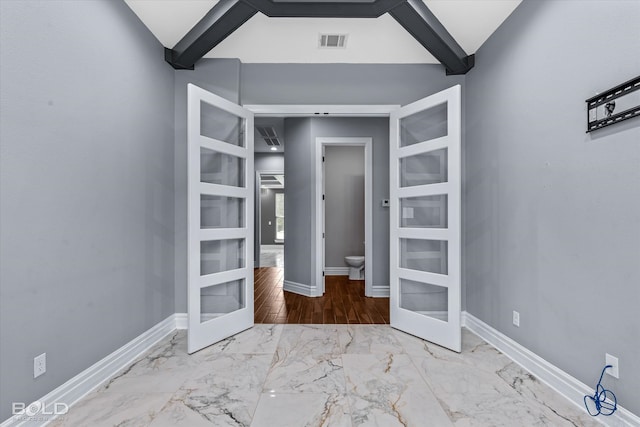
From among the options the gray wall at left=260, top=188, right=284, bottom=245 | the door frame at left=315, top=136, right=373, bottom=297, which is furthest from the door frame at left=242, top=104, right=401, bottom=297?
the gray wall at left=260, top=188, right=284, bottom=245

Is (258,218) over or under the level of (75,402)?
over

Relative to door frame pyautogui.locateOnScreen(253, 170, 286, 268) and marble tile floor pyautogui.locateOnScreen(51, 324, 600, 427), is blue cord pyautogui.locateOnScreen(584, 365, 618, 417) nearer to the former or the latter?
marble tile floor pyautogui.locateOnScreen(51, 324, 600, 427)

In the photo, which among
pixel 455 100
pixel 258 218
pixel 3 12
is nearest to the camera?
pixel 3 12

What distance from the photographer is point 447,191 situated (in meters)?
2.67

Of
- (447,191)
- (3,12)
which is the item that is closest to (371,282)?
(447,191)

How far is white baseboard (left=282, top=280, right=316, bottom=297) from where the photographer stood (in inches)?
176

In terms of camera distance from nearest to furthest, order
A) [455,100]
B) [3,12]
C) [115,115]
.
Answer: [3,12] < [115,115] < [455,100]

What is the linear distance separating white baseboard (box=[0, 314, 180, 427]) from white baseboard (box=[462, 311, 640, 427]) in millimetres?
2950

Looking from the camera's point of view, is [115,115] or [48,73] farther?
[115,115]

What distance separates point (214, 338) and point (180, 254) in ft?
2.95

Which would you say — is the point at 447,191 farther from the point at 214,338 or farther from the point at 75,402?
the point at 75,402

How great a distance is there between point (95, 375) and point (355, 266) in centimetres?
411

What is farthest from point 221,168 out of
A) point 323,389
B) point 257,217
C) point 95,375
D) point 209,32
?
point 257,217

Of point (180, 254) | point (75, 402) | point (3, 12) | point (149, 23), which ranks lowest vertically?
point (75, 402)
